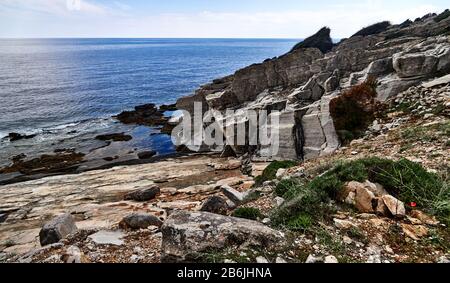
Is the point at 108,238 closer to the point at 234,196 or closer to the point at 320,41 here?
the point at 234,196

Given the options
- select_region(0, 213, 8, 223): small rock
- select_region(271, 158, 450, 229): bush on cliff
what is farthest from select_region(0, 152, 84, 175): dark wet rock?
select_region(271, 158, 450, 229): bush on cliff

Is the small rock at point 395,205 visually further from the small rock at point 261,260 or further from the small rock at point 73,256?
the small rock at point 73,256

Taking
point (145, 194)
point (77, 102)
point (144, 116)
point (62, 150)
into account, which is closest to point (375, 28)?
point (144, 116)

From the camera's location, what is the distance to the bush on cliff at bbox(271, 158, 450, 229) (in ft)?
27.4

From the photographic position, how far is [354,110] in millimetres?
22891

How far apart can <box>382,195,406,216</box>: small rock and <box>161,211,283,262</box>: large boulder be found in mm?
3039

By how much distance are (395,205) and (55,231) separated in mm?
10351

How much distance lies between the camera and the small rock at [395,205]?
8156mm

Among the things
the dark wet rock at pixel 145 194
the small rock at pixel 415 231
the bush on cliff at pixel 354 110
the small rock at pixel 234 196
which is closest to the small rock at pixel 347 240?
the small rock at pixel 415 231

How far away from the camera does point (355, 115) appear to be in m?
22.7

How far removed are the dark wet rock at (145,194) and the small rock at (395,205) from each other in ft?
50.4

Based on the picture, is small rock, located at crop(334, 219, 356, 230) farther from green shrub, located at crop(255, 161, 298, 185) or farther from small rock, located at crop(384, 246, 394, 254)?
green shrub, located at crop(255, 161, 298, 185)

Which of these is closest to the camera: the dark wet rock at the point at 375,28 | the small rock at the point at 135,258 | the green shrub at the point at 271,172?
the small rock at the point at 135,258
